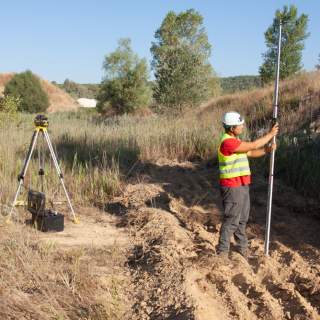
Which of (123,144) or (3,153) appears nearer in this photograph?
(3,153)

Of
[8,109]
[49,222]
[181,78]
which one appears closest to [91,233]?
[49,222]

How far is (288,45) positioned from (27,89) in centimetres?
2497

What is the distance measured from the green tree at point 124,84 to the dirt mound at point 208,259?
94.5 ft

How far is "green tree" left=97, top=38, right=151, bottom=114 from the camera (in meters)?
36.9

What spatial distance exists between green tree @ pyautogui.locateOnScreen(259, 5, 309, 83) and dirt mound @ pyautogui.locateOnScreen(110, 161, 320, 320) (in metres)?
24.8

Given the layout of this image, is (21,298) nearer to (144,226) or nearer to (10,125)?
(144,226)

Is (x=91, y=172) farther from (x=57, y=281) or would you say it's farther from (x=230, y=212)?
(x=57, y=281)

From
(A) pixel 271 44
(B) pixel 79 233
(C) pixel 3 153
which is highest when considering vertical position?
(A) pixel 271 44

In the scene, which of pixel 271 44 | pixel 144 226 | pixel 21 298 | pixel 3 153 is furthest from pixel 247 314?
pixel 271 44

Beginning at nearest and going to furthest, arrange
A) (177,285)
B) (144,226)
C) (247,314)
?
(247,314), (177,285), (144,226)

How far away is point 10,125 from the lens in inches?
543

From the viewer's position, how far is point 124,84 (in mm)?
37250

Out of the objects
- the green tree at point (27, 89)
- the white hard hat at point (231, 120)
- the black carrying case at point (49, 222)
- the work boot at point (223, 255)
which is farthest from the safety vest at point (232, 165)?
the green tree at point (27, 89)

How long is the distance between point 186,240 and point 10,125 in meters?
9.43
